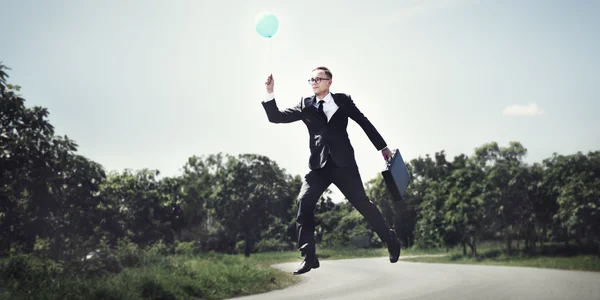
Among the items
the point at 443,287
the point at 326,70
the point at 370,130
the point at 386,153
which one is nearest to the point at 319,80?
the point at 326,70

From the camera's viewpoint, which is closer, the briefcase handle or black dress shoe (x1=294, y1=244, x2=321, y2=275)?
the briefcase handle

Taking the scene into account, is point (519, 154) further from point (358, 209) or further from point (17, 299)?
point (358, 209)

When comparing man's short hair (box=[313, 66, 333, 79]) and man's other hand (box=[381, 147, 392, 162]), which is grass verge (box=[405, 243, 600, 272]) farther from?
man's short hair (box=[313, 66, 333, 79])

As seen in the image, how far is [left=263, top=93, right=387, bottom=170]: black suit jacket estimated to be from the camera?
372 cm

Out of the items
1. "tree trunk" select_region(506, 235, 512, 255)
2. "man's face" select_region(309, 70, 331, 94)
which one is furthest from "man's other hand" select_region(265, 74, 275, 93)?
"tree trunk" select_region(506, 235, 512, 255)

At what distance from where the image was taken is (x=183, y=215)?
7838 cm

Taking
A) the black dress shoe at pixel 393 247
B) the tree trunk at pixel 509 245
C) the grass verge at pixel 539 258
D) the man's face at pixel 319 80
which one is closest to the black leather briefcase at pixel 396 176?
the black dress shoe at pixel 393 247

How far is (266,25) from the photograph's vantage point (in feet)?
11.4

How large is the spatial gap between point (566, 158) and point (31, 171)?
160 ft

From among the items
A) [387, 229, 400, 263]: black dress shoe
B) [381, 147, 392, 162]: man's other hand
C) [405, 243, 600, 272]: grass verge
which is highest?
[381, 147, 392, 162]: man's other hand

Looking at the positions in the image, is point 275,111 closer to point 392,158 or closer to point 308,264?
point 392,158

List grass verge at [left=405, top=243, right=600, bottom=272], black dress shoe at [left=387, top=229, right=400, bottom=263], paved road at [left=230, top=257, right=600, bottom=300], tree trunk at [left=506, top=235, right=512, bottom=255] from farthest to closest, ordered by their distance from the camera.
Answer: tree trunk at [left=506, top=235, right=512, bottom=255], grass verge at [left=405, top=243, right=600, bottom=272], paved road at [left=230, top=257, right=600, bottom=300], black dress shoe at [left=387, top=229, right=400, bottom=263]

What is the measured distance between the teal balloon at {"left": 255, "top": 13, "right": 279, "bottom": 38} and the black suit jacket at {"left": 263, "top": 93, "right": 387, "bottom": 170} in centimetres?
59

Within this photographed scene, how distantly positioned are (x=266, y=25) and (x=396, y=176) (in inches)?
55.4
